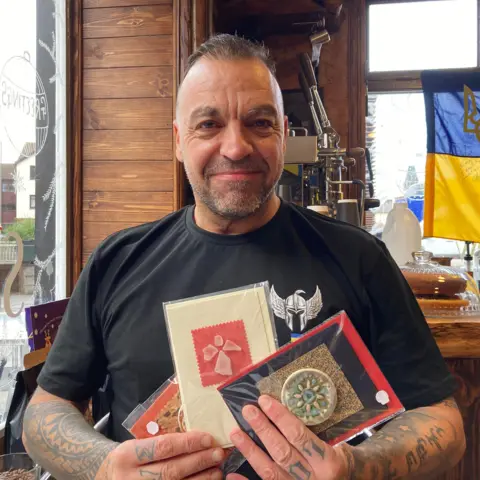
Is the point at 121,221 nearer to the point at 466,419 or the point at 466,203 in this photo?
the point at 466,419

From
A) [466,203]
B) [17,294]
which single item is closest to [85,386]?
[17,294]

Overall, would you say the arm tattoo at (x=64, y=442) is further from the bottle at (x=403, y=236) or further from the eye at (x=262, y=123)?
the bottle at (x=403, y=236)

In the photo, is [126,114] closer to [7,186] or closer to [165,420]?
[7,186]

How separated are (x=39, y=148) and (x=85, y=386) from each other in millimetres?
1154

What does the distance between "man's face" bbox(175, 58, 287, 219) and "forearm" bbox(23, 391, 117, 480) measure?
528 millimetres

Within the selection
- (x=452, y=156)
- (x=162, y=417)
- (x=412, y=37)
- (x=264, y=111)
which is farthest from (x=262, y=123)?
(x=412, y=37)

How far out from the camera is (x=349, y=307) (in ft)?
3.49

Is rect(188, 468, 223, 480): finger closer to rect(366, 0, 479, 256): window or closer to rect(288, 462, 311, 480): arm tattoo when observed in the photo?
rect(288, 462, 311, 480): arm tattoo

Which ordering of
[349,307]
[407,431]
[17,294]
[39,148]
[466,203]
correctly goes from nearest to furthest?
[407,431] → [349,307] → [17,294] → [39,148] → [466,203]

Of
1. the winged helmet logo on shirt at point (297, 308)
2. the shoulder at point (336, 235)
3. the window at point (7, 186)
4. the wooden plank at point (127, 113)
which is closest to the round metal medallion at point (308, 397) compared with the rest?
the winged helmet logo on shirt at point (297, 308)

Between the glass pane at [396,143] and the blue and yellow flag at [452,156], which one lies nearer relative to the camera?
the blue and yellow flag at [452,156]

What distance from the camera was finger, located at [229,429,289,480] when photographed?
780 millimetres

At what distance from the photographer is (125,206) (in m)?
2.34

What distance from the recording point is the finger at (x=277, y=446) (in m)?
0.76
